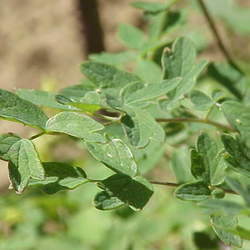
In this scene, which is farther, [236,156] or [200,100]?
[200,100]

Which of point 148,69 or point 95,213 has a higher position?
point 148,69

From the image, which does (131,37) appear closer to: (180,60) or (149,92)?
(180,60)

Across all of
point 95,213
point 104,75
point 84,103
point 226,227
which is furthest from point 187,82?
point 95,213

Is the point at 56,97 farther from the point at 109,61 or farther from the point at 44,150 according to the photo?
the point at 44,150

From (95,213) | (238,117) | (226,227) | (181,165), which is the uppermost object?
(238,117)

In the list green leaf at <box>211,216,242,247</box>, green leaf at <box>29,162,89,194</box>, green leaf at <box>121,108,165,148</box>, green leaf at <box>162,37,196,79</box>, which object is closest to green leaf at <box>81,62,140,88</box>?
green leaf at <box>162,37,196,79</box>
